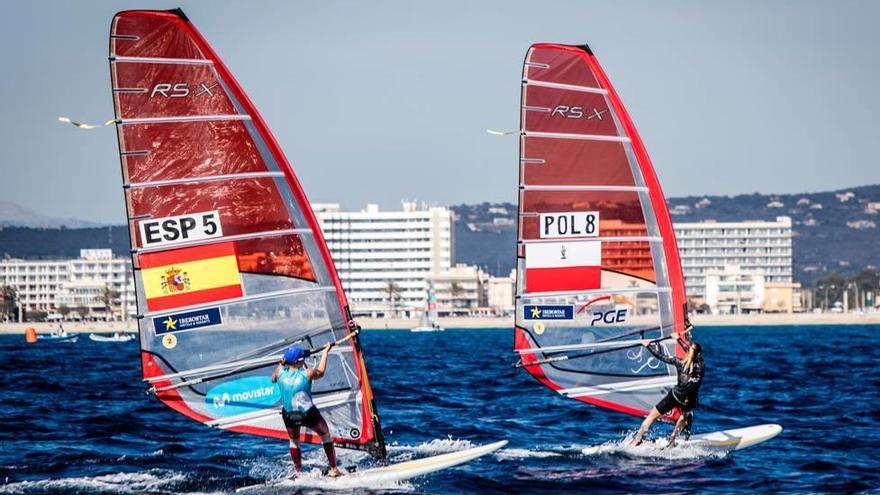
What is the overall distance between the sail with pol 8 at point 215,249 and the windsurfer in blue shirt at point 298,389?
43 centimetres

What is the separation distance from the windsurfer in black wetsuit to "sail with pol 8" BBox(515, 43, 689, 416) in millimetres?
601

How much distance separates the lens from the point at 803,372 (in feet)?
126

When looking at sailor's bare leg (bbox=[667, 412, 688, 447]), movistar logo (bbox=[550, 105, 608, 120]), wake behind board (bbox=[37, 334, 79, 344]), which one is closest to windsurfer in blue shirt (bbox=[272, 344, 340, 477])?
movistar logo (bbox=[550, 105, 608, 120])

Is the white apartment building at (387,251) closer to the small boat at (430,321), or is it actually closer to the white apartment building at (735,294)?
the small boat at (430,321)

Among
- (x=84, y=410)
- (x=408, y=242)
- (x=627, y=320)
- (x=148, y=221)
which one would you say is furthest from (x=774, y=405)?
(x=408, y=242)

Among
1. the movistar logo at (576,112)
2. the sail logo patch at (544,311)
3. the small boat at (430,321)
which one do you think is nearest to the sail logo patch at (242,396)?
the sail logo patch at (544,311)

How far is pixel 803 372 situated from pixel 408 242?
499ft

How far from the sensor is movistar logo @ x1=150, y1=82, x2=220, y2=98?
14.1 metres

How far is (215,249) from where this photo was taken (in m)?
14.5

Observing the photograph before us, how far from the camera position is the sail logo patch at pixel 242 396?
48.1 ft

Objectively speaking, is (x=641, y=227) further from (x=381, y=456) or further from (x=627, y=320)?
(x=381, y=456)

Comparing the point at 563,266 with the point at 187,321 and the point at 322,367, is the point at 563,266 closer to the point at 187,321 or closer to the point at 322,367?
the point at 322,367

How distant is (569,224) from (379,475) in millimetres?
4475

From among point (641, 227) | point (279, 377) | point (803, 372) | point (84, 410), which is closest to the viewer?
point (279, 377)
